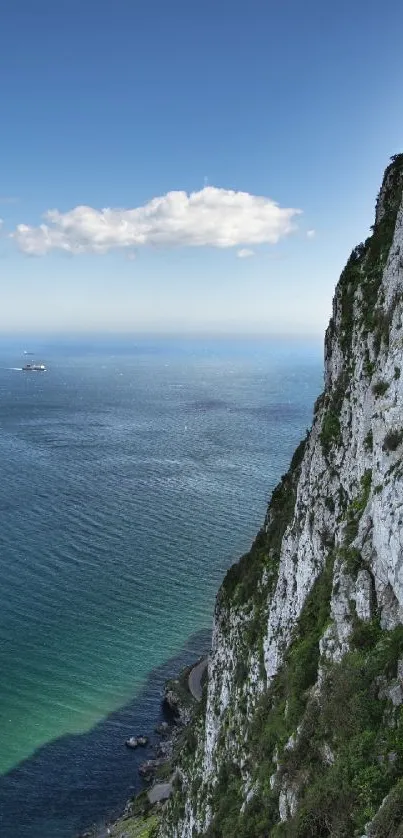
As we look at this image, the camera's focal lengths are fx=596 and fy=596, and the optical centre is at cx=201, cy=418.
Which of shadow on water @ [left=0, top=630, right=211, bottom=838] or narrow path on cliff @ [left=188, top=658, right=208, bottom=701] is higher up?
narrow path on cliff @ [left=188, top=658, right=208, bottom=701]

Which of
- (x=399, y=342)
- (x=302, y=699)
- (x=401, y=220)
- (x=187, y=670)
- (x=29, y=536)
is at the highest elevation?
(x=401, y=220)

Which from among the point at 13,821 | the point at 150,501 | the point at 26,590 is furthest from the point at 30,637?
the point at 150,501

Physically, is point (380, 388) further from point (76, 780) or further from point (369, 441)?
point (76, 780)

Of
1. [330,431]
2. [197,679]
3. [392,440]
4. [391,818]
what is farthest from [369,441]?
[197,679]

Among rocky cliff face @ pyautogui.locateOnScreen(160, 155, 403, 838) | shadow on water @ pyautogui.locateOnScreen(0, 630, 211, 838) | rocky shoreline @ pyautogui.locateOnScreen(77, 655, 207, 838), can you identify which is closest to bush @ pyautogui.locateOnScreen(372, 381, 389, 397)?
rocky cliff face @ pyautogui.locateOnScreen(160, 155, 403, 838)

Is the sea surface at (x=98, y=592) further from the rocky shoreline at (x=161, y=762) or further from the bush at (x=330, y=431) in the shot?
the bush at (x=330, y=431)

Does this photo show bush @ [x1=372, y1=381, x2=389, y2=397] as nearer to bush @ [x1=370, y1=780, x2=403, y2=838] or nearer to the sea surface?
bush @ [x1=370, y1=780, x2=403, y2=838]

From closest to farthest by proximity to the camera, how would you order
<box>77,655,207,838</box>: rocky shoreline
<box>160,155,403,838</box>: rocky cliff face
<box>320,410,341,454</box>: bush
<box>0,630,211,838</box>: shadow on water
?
<box>160,155,403,838</box>: rocky cliff face
<box>320,410,341,454</box>: bush
<box>77,655,207,838</box>: rocky shoreline
<box>0,630,211,838</box>: shadow on water

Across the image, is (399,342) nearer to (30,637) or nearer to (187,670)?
(187,670)
